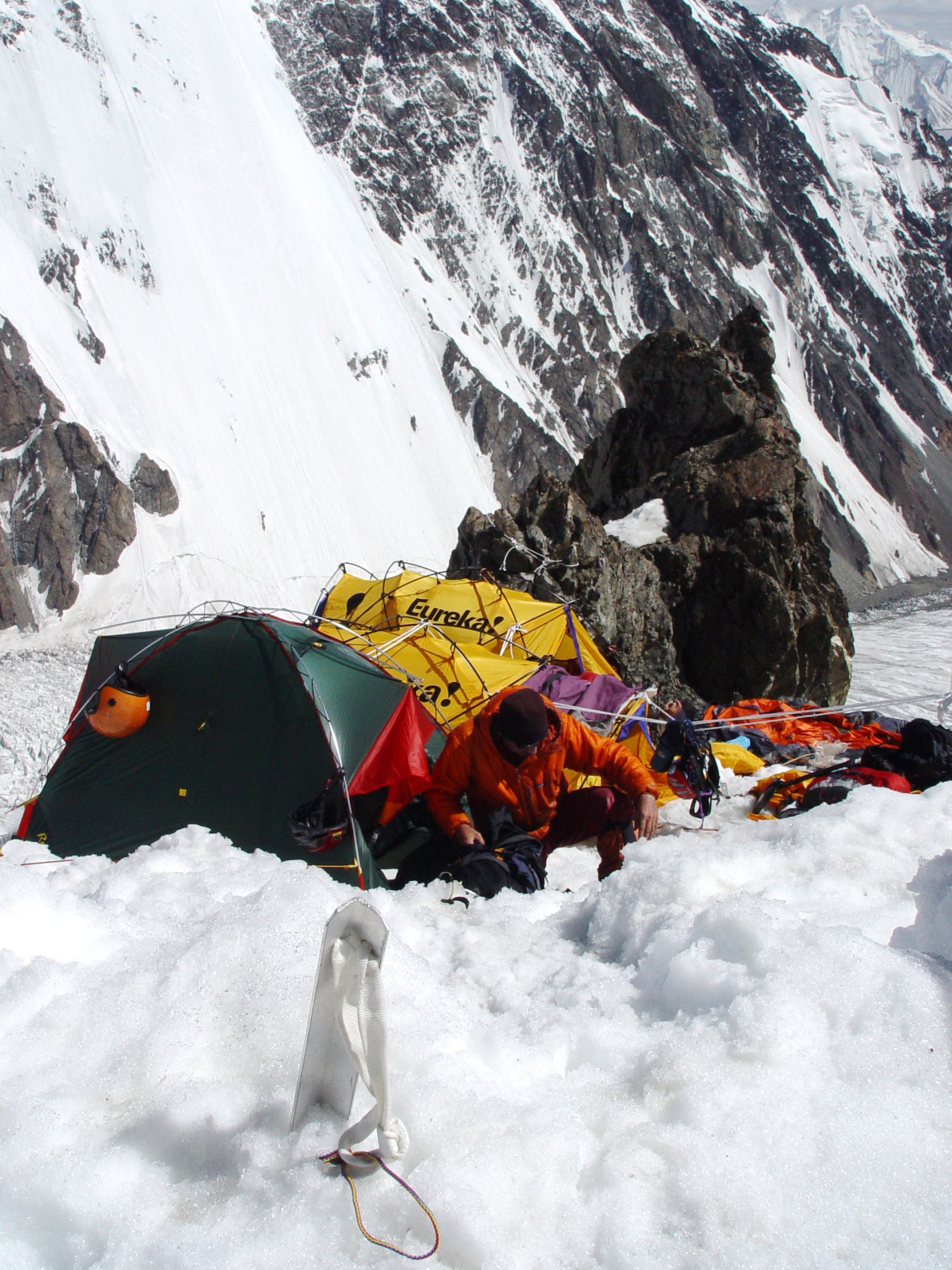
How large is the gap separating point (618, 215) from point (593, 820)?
8356 centimetres

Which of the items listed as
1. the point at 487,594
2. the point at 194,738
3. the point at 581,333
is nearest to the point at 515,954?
the point at 194,738

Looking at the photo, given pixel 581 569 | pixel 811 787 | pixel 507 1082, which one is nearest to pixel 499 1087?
pixel 507 1082

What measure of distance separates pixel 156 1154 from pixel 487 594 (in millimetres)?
8550

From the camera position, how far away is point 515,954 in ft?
8.26

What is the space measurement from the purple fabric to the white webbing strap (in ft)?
20.7

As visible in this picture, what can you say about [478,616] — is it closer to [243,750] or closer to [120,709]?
[243,750]

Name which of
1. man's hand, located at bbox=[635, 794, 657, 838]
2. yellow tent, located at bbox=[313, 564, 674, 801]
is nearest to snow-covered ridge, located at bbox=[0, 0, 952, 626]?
yellow tent, located at bbox=[313, 564, 674, 801]

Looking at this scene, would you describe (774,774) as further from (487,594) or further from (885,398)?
(885,398)

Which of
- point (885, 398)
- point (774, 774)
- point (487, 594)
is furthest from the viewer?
point (885, 398)

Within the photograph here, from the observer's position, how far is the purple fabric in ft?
26.3

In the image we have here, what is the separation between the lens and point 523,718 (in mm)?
3889

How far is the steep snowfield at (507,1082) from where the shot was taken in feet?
4.91

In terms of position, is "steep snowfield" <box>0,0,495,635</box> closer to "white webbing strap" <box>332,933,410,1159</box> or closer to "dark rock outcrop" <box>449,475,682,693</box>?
"dark rock outcrop" <box>449,475,682,693</box>

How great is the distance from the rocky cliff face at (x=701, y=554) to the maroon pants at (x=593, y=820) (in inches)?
316
